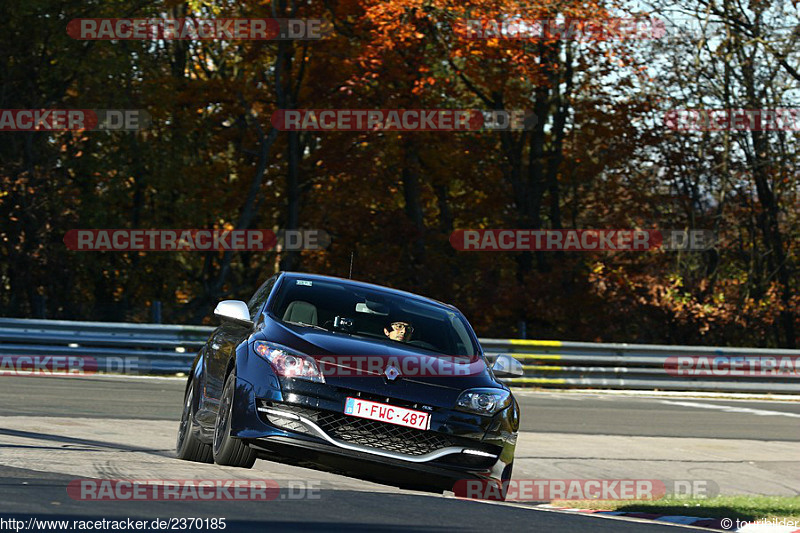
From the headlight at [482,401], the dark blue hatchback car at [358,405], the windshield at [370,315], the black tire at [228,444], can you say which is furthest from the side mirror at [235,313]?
the headlight at [482,401]

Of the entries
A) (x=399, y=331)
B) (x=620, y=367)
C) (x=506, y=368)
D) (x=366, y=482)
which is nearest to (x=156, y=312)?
(x=620, y=367)

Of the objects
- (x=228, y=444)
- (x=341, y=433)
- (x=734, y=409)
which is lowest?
(x=734, y=409)

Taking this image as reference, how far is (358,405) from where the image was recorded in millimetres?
8391

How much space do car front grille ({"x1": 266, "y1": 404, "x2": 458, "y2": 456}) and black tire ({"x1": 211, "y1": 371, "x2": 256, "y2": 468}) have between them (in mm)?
369

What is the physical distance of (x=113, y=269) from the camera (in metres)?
36.3

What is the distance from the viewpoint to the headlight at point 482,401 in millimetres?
8609

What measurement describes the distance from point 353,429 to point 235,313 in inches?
56.5

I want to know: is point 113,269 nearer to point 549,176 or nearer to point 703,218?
point 549,176

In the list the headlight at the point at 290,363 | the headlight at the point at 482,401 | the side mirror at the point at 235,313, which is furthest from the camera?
the side mirror at the point at 235,313

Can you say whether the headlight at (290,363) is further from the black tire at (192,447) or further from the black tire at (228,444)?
the black tire at (192,447)

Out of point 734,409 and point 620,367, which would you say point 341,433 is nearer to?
point 734,409

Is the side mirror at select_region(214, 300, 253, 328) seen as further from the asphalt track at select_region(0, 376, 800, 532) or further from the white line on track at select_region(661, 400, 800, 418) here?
the white line on track at select_region(661, 400, 800, 418)

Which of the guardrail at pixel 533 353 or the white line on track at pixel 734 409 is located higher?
the guardrail at pixel 533 353

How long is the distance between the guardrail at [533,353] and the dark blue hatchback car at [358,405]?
44.4ft
